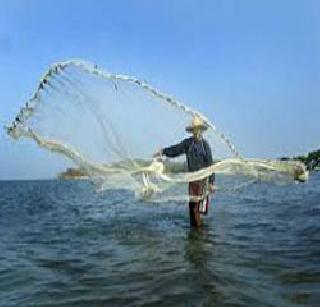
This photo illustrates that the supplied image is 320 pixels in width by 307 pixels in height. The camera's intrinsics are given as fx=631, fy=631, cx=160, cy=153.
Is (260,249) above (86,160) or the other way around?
the other way around

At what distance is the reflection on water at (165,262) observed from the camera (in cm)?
856

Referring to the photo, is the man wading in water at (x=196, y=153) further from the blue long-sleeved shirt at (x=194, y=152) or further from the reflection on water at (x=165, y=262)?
the reflection on water at (x=165, y=262)

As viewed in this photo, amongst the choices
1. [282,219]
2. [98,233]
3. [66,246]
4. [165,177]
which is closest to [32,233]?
[98,233]

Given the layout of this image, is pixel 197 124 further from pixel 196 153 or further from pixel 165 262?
pixel 165 262

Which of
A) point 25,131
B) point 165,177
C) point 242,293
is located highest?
point 25,131

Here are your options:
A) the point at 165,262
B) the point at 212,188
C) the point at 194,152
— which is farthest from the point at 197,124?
the point at 165,262

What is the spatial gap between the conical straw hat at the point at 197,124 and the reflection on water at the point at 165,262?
8.27 feet

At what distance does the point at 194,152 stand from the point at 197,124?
70 centimetres

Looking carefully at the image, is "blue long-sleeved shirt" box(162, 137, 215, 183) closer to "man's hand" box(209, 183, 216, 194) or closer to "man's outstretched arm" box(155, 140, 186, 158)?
"man's outstretched arm" box(155, 140, 186, 158)

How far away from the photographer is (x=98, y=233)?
16344mm

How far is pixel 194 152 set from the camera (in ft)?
49.9

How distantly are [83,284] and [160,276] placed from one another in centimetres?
122

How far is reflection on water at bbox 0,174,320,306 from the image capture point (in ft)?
28.1

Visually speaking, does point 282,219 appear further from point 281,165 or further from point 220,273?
point 220,273
